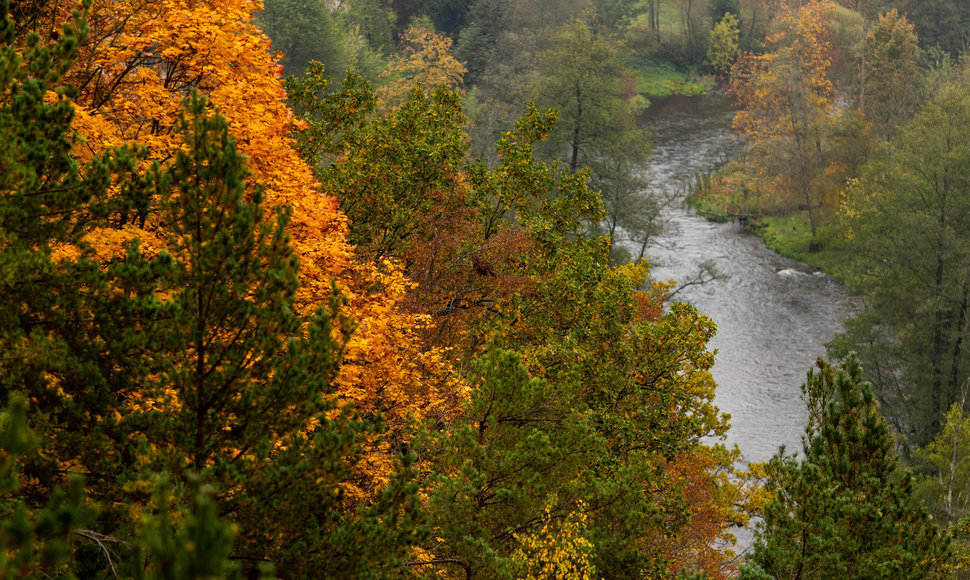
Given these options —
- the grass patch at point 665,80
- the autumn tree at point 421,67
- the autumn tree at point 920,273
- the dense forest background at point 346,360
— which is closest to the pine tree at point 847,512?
the dense forest background at point 346,360

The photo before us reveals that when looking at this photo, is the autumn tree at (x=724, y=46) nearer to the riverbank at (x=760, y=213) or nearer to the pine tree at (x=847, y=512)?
the riverbank at (x=760, y=213)

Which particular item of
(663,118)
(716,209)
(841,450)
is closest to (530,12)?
(663,118)

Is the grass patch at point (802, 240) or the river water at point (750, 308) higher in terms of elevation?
the grass patch at point (802, 240)

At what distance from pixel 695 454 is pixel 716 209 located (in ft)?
113

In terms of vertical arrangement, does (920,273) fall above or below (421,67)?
below

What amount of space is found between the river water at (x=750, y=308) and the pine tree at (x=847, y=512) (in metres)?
19.4

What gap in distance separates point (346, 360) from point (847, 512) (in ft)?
27.1

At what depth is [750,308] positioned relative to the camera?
4272 cm

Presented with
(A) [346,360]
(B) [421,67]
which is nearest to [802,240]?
(B) [421,67]

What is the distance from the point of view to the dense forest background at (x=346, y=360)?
8445 mm

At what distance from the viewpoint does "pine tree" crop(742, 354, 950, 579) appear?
10.9 m

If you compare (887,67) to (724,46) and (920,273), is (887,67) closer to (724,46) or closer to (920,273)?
(724,46)

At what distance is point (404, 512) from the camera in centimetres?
955

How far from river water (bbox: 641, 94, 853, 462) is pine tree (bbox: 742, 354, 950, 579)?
19.4m
